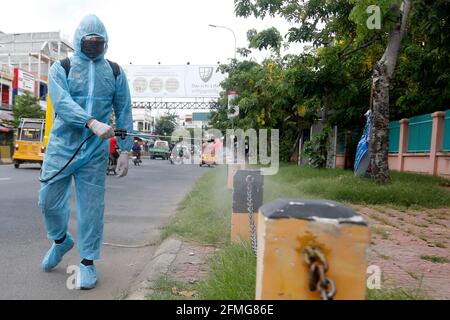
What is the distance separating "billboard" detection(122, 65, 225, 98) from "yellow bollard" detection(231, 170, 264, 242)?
30388 mm

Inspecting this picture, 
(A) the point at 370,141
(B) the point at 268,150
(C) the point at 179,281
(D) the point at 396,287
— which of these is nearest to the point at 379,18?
(A) the point at 370,141

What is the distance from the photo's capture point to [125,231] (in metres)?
5.53

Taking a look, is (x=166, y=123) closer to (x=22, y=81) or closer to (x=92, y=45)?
(x=22, y=81)

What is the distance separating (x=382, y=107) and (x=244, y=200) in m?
5.64

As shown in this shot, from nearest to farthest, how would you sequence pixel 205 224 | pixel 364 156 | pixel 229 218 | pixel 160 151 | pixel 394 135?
pixel 205 224 → pixel 229 218 → pixel 364 156 → pixel 394 135 → pixel 160 151

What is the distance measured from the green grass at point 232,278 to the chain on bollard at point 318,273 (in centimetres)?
108

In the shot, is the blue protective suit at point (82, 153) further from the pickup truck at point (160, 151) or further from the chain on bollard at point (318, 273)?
the pickup truck at point (160, 151)

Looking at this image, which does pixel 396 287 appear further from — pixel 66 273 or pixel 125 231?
pixel 125 231

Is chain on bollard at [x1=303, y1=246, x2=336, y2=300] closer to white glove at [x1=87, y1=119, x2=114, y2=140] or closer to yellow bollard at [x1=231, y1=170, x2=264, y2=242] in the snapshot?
white glove at [x1=87, y1=119, x2=114, y2=140]

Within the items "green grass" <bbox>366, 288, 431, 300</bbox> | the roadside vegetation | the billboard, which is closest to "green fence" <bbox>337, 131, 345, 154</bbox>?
the roadside vegetation

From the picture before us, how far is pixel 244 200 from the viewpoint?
404cm

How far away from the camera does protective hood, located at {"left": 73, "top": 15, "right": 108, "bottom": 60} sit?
3186 millimetres

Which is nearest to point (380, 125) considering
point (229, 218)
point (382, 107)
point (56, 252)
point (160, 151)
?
point (382, 107)

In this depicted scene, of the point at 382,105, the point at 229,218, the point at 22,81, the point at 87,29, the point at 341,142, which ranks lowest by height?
the point at 229,218
